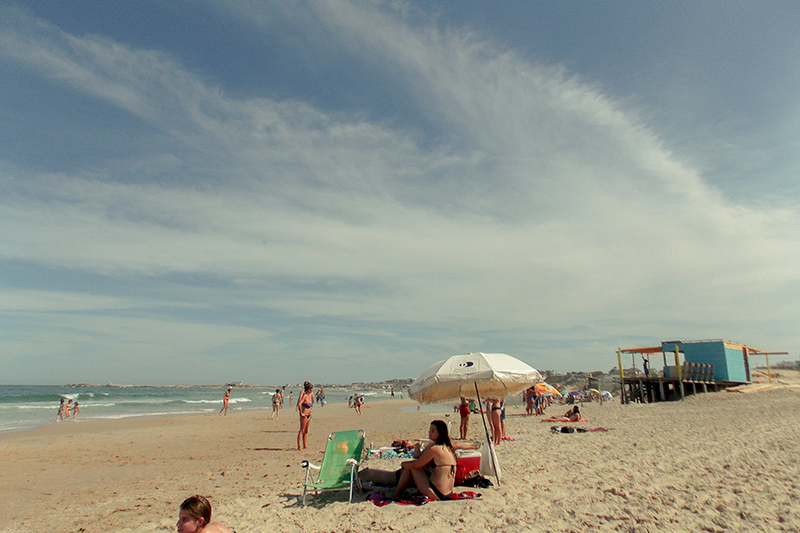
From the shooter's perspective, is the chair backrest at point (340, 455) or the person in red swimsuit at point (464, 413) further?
the person in red swimsuit at point (464, 413)

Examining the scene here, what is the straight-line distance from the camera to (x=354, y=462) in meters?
6.13

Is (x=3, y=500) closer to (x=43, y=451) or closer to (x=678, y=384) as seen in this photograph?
(x=43, y=451)

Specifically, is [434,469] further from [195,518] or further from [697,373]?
[697,373]

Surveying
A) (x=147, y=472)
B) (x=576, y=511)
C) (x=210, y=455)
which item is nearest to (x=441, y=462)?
(x=576, y=511)

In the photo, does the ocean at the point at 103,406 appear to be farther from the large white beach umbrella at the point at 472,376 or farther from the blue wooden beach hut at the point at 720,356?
the blue wooden beach hut at the point at 720,356

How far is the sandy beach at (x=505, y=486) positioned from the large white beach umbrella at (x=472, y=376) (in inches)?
57.9

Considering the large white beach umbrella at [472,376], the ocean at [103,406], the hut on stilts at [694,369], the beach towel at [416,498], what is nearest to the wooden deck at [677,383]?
the hut on stilts at [694,369]

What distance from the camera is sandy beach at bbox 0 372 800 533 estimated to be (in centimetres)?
500

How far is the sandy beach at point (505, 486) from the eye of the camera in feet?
16.4

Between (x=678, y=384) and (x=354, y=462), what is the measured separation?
2885cm

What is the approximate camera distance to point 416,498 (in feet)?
18.9

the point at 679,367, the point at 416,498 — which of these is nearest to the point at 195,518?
the point at 416,498

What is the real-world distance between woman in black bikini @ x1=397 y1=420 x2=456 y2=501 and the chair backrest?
0.88 m

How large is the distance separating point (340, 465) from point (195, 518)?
3.45m
